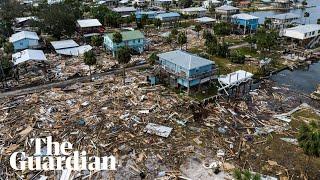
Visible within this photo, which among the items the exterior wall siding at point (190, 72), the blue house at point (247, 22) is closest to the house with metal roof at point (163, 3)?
the blue house at point (247, 22)

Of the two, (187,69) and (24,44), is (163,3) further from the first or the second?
(187,69)

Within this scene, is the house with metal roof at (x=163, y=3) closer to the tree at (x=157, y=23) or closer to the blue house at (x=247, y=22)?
the tree at (x=157, y=23)

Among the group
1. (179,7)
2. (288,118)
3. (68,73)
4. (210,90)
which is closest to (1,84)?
(68,73)

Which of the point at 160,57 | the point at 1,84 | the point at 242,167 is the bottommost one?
the point at 242,167

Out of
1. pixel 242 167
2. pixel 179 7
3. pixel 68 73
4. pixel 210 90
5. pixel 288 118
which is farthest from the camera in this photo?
pixel 179 7

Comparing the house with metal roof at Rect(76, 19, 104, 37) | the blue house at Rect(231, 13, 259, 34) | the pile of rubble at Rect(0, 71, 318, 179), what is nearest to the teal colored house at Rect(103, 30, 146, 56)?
the house with metal roof at Rect(76, 19, 104, 37)

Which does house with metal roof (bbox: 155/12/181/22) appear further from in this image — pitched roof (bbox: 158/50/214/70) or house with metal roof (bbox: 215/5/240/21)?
pitched roof (bbox: 158/50/214/70)

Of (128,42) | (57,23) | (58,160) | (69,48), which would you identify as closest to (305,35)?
(128,42)

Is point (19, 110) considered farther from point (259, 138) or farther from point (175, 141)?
point (259, 138)
